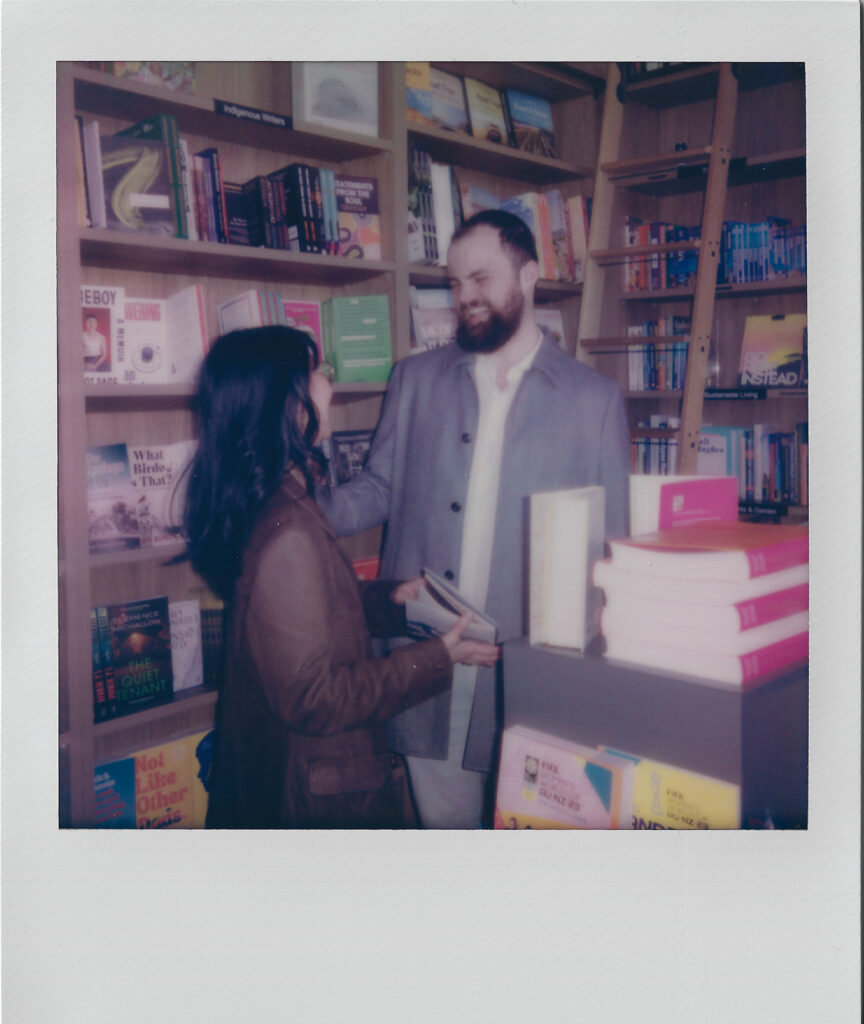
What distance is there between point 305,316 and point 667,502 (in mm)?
883

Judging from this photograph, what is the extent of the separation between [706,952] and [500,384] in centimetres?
123

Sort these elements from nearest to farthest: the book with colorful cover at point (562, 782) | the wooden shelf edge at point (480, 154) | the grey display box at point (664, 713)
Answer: the grey display box at point (664, 713), the book with colorful cover at point (562, 782), the wooden shelf edge at point (480, 154)

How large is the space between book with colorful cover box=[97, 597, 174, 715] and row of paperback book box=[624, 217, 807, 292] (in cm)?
147

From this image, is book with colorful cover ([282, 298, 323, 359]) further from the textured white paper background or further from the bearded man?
the textured white paper background

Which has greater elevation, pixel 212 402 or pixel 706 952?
pixel 212 402

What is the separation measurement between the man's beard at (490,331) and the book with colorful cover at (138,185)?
2.08ft

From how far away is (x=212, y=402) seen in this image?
148 centimetres

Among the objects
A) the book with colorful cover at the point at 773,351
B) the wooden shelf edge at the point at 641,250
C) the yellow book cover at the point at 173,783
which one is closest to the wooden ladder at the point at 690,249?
the wooden shelf edge at the point at 641,250

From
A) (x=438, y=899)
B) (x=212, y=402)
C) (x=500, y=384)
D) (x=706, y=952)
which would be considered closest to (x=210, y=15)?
(x=212, y=402)

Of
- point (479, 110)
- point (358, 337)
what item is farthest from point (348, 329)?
point (479, 110)

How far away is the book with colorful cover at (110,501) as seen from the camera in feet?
4.93

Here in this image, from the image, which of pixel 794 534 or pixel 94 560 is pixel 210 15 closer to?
pixel 94 560

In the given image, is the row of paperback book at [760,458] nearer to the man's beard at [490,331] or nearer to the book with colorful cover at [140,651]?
the man's beard at [490,331]

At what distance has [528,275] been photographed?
1784mm
